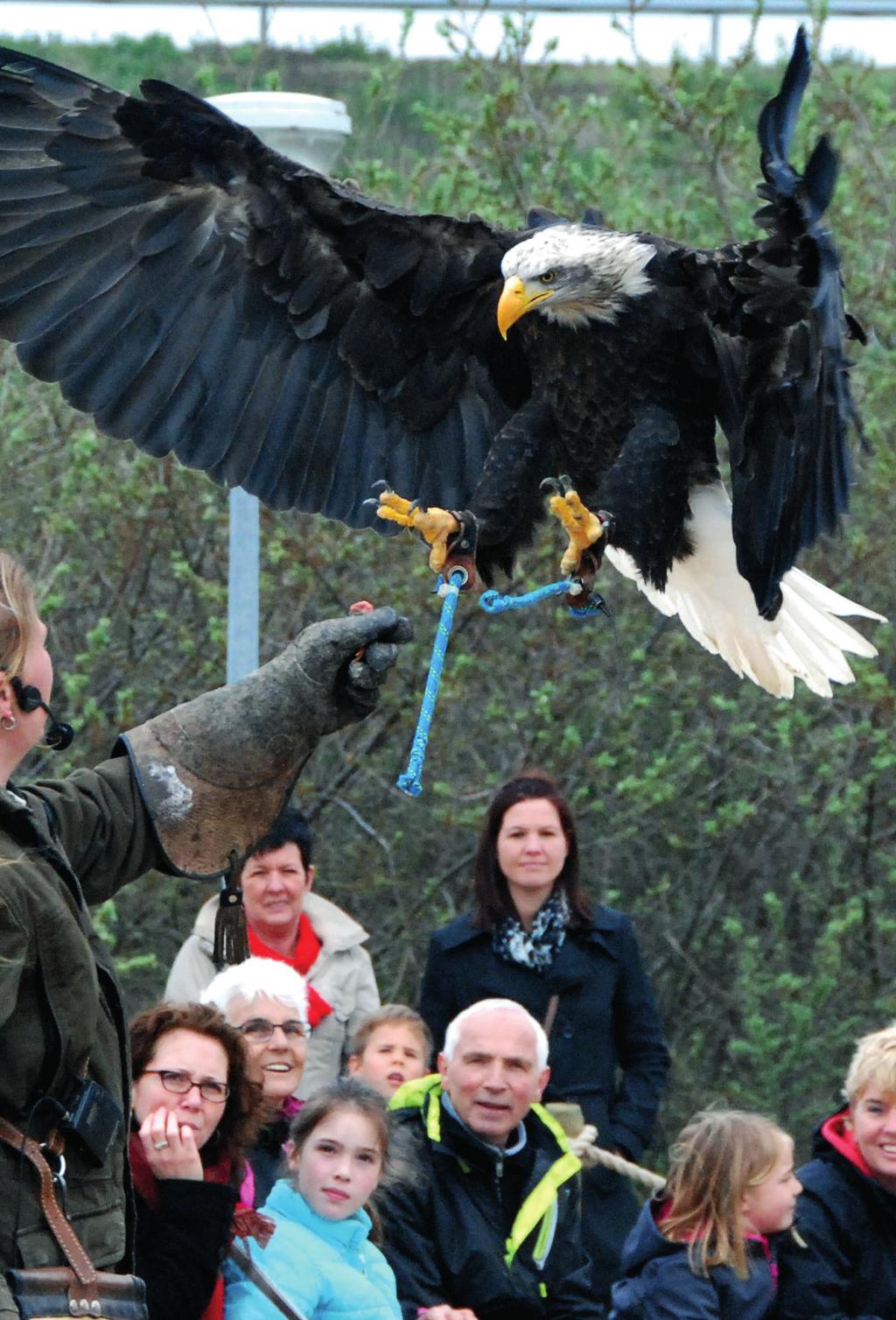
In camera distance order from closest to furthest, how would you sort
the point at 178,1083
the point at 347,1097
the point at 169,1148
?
1. the point at 169,1148
2. the point at 178,1083
3. the point at 347,1097

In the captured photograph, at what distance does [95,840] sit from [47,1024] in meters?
0.32

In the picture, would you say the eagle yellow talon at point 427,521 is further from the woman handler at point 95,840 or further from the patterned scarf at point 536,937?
the patterned scarf at point 536,937

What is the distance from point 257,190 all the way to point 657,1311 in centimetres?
210

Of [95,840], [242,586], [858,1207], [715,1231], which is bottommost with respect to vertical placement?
[715,1231]

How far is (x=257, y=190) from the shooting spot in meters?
3.86

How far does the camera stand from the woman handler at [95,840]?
2.32 m

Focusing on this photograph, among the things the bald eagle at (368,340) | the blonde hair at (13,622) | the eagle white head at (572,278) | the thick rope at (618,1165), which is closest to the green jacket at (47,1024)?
the blonde hair at (13,622)

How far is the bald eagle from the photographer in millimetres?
3646

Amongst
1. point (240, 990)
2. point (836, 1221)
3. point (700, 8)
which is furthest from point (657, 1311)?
point (700, 8)

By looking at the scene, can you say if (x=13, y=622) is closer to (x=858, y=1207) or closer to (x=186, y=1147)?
(x=186, y=1147)

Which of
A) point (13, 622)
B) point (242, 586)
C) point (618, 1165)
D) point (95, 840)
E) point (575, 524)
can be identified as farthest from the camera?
point (242, 586)

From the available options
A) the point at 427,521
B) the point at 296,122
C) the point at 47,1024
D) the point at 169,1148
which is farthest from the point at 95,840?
the point at 296,122

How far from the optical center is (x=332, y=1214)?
3.48 meters

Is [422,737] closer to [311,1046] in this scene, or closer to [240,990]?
[240,990]
